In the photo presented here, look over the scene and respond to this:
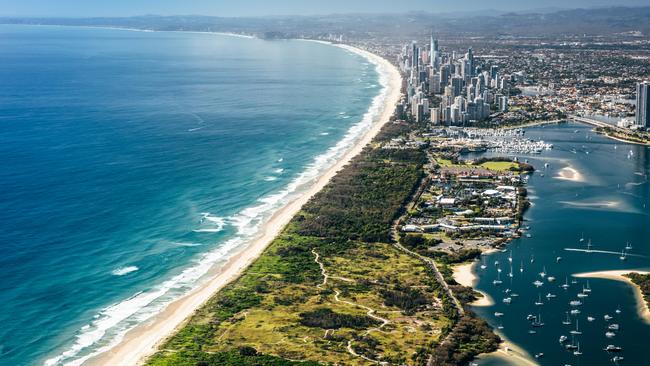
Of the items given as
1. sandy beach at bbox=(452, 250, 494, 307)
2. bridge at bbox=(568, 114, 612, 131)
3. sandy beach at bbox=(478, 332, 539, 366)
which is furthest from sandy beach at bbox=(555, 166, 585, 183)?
sandy beach at bbox=(478, 332, 539, 366)

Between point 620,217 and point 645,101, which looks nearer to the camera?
point 620,217

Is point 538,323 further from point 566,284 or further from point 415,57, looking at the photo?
point 415,57

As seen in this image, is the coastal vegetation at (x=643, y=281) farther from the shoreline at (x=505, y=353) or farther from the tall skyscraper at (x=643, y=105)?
the tall skyscraper at (x=643, y=105)

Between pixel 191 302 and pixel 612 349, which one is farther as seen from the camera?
pixel 191 302

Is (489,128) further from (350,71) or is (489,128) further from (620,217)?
(350,71)

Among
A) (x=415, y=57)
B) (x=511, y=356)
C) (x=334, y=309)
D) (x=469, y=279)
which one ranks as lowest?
(x=511, y=356)

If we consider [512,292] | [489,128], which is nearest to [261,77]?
[489,128]

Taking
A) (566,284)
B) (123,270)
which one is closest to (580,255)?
(566,284)
